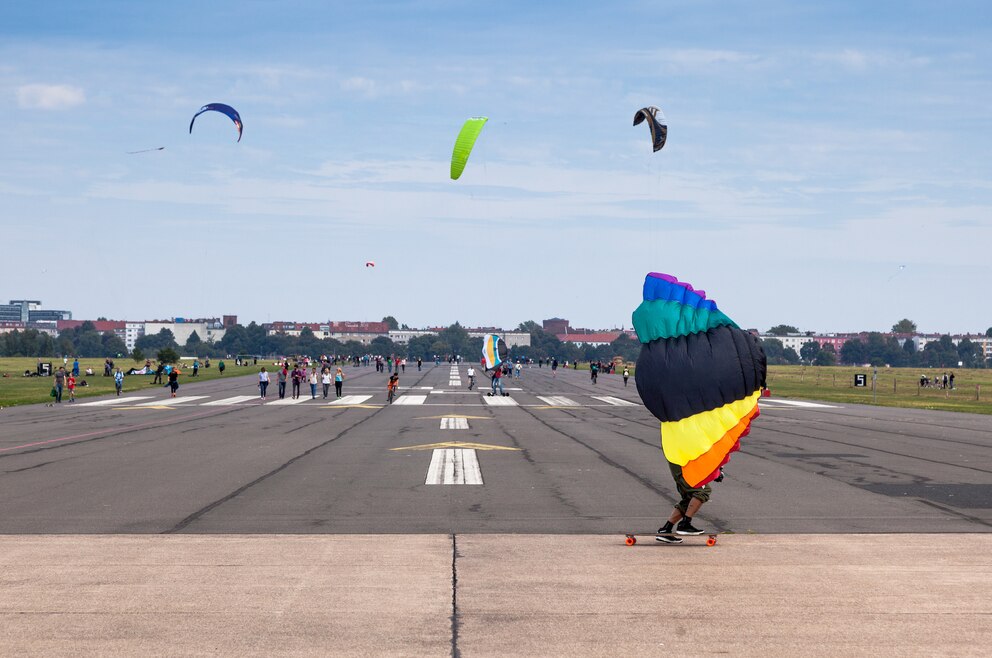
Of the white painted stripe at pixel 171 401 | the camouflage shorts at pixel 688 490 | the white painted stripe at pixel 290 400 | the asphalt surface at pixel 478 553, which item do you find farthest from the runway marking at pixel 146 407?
the camouflage shorts at pixel 688 490

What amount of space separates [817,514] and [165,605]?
30.0 feet

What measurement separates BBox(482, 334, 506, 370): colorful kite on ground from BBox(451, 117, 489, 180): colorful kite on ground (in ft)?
63.9

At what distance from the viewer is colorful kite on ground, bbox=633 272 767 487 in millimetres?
10453

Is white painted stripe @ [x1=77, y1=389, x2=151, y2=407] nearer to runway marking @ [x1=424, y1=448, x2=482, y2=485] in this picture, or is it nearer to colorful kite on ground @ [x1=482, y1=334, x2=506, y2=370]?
colorful kite on ground @ [x1=482, y1=334, x2=506, y2=370]

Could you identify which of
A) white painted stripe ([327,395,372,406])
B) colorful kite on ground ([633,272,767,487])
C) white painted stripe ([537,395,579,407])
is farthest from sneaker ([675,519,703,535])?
white painted stripe ([537,395,579,407])

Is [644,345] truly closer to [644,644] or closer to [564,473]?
[644,644]

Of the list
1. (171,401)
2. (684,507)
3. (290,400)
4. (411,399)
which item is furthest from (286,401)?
(684,507)

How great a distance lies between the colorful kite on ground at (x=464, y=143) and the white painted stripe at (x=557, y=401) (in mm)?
15300

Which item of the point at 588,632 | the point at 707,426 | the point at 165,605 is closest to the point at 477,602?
the point at 588,632

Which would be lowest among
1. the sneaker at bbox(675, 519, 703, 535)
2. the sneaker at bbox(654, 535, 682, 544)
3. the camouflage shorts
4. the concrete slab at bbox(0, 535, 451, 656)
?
the concrete slab at bbox(0, 535, 451, 656)

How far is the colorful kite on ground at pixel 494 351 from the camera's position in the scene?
54.2m

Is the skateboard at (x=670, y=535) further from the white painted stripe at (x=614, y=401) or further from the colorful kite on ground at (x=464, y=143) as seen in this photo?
the white painted stripe at (x=614, y=401)

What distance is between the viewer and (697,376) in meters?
10.4

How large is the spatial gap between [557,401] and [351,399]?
33.4 feet
